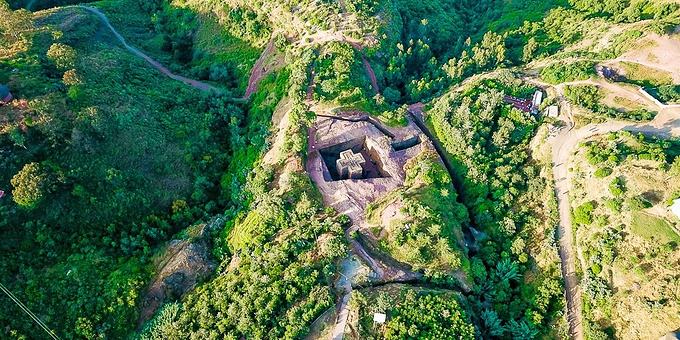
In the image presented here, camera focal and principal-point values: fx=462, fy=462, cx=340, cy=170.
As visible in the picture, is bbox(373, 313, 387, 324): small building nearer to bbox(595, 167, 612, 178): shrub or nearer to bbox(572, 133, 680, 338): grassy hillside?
bbox(572, 133, 680, 338): grassy hillside

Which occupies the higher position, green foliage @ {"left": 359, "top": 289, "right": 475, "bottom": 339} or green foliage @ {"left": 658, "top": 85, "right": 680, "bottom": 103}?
green foliage @ {"left": 658, "top": 85, "right": 680, "bottom": 103}

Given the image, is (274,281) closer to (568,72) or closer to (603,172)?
(603,172)

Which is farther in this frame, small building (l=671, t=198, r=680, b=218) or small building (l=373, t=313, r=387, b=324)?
small building (l=671, t=198, r=680, b=218)

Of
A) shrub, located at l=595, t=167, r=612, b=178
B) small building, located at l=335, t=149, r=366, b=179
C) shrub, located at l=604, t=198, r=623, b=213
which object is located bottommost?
shrub, located at l=604, t=198, r=623, b=213

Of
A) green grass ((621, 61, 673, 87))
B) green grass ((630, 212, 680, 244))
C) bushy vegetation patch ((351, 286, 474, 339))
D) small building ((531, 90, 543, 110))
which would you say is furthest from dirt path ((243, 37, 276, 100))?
green grass ((630, 212, 680, 244))

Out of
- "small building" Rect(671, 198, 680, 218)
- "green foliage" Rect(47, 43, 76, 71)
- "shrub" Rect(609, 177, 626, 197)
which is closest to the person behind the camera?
"small building" Rect(671, 198, 680, 218)

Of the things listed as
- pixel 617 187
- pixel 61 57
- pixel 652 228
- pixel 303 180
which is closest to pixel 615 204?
Answer: pixel 617 187
